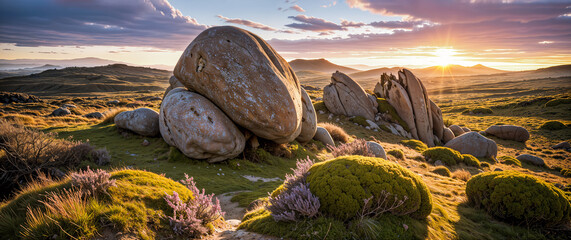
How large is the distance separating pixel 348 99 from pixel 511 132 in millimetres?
18969

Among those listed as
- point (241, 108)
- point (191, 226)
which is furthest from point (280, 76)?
point (191, 226)

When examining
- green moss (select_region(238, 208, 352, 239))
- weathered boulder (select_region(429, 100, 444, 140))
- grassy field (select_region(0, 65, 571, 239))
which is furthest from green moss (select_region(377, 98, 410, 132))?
green moss (select_region(238, 208, 352, 239))

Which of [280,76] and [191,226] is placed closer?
[191,226]

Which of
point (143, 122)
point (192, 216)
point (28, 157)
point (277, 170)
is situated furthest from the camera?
point (143, 122)

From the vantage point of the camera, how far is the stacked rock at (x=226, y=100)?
10117mm

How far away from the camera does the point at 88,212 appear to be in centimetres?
367

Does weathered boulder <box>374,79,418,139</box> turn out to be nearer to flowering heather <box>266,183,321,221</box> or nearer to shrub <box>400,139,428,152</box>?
shrub <box>400,139,428,152</box>

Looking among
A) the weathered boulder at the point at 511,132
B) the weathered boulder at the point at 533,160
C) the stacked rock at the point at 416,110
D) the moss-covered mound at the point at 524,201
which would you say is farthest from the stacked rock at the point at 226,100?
the weathered boulder at the point at 511,132

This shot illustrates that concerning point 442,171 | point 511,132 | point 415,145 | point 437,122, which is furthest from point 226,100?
point 511,132

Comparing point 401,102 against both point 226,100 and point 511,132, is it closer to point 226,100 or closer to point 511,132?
point 511,132

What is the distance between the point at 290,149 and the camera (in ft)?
43.2

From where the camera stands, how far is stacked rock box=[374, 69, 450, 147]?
2480 centimetres

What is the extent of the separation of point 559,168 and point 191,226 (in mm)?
25832

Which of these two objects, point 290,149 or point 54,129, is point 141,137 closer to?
point 54,129
